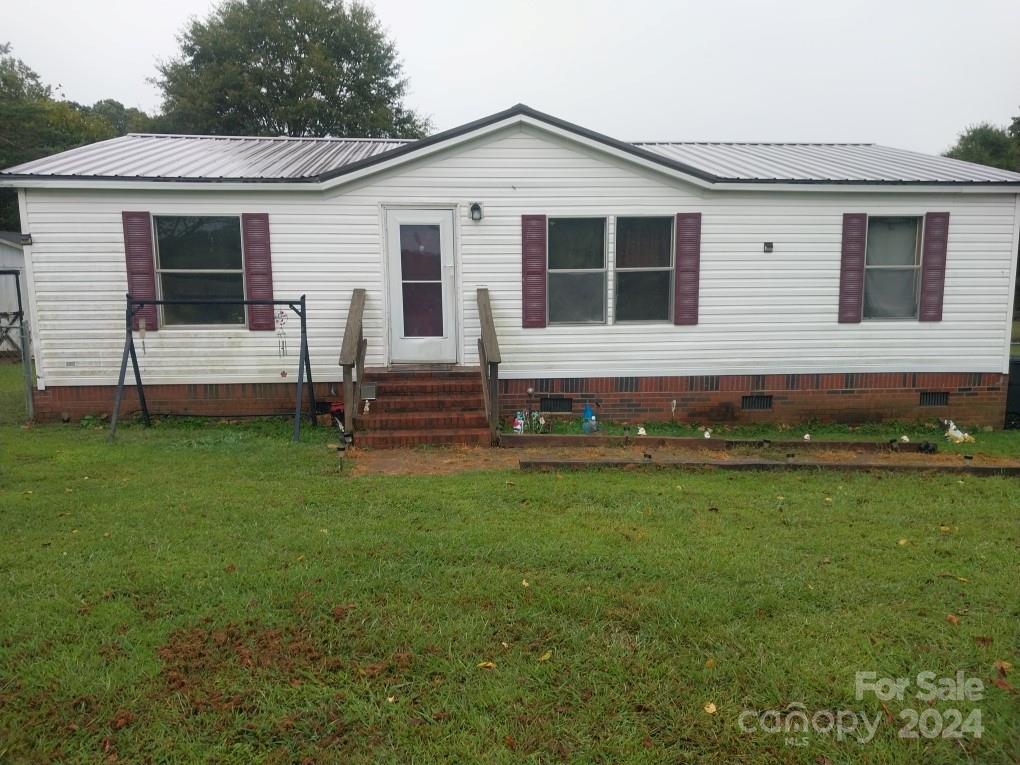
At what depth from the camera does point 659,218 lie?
28.9 feet

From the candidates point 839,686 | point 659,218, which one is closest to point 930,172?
point 659,218

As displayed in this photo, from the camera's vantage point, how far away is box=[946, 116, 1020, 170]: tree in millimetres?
33250

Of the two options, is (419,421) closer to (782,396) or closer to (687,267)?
(687,267)

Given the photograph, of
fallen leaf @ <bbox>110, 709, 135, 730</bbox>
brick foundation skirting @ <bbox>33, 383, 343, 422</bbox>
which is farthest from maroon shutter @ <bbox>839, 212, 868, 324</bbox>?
fallen leaf @ <bbox>110, 709, 135, 730</bbox>

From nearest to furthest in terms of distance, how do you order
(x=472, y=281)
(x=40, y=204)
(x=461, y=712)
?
(x=461, y=712) → (x=40, y=204) → (x=472, y=281)

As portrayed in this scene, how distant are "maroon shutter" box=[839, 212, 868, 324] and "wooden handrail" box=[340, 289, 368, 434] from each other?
20.5ft

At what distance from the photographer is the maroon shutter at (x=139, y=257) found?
8.18 meters

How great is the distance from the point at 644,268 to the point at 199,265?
18.5 feet

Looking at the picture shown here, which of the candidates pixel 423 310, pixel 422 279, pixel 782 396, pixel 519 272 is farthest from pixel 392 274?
pixel 782 396

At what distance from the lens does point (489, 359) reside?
24.0 feet

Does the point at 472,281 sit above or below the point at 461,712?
above

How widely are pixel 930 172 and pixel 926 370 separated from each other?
107 inches

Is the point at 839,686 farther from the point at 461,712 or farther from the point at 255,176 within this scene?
the point at 255,176

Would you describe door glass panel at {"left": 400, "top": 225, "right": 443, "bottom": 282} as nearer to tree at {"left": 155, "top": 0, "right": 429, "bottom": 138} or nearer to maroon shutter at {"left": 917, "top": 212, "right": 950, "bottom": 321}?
maroon shutter at {"left": 917, "top": 212, "right": 950, "bottom": 321}
